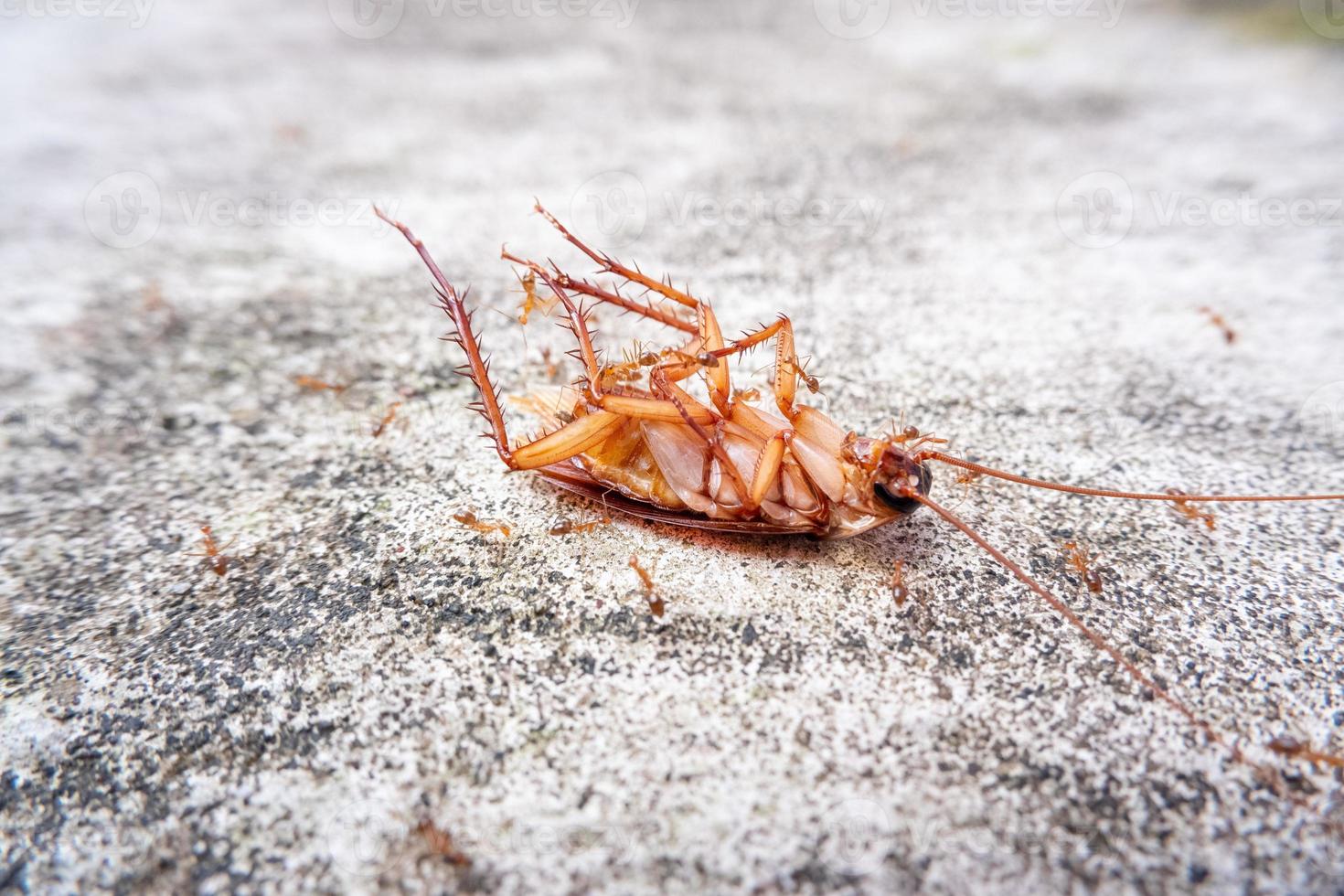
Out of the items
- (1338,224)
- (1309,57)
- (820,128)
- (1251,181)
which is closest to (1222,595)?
(1338,224)

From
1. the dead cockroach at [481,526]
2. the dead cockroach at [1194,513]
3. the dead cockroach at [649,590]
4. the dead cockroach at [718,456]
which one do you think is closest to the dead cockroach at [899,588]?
the dead cockroach at [718,456]

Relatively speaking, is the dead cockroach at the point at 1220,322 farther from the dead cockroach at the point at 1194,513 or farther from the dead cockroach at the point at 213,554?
the dead cockroach at the point at 213,554

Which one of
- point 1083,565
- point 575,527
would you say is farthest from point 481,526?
point 1083,565

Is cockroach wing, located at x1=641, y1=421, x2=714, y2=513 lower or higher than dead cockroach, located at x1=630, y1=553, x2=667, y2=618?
higher

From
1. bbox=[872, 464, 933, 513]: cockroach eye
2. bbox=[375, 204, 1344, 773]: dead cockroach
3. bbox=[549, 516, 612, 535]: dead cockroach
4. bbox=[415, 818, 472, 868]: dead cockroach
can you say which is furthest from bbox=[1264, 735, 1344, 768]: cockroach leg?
bbox=[415, 818, 472, 868]: dead cockroach

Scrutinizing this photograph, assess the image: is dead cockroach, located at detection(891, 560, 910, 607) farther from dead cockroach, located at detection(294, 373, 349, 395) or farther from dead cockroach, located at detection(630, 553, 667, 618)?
dead cockroach, located at detection(294, 373, 349, 395)

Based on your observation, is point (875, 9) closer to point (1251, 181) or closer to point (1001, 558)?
point (1251, 181)
